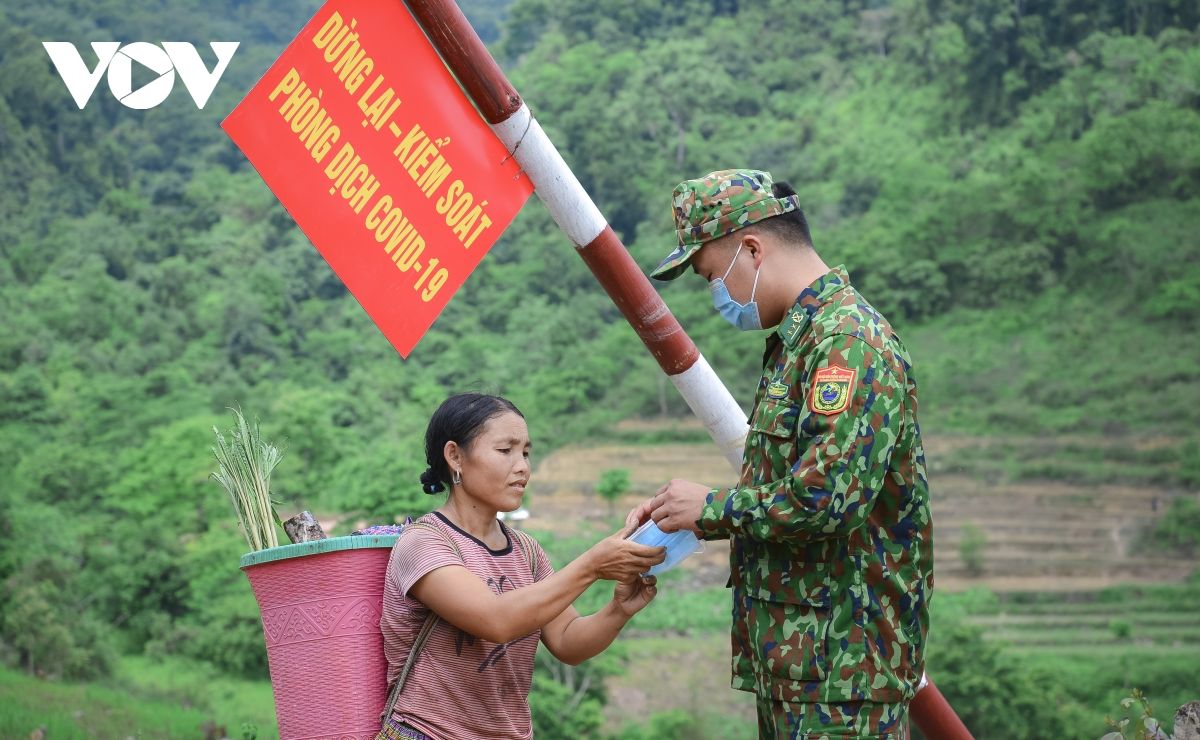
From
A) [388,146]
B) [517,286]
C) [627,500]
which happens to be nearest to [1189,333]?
[627,500]

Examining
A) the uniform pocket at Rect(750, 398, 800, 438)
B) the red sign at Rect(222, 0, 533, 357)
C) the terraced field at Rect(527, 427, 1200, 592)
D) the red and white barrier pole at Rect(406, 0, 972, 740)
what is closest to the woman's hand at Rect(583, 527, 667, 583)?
the uniform pocket at Rect(750, 398, 800, 438)

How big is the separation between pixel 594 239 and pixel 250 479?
0.78 metres

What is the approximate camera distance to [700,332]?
19375 millimetres

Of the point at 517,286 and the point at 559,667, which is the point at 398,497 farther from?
the point at 517,286

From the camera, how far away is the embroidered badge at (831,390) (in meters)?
1.80

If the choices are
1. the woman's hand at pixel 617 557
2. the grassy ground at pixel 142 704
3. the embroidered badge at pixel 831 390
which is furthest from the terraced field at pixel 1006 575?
the embroidered badge at pixel 831 390

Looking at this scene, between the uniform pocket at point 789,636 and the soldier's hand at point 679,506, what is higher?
the soldier's hand at point 679,506

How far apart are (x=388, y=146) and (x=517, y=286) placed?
59.9 feet

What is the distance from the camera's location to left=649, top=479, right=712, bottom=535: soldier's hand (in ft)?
6.43

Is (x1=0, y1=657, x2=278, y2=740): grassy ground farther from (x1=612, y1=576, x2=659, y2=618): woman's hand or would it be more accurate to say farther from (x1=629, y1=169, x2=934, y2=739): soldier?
(x1=629, y1=169, x2=934, y2=739): soldier

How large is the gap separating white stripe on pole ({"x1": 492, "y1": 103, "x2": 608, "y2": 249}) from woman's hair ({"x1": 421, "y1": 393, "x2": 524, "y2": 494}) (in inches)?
23.1

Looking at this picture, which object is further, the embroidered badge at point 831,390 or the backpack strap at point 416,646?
the backpack strap at point 416,646

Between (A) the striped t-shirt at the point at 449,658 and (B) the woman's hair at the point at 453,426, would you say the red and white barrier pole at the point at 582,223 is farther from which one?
(A) the striped t-shirt at the point at 449,658

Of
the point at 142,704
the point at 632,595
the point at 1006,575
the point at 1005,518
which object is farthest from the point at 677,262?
the point at 1005,518
